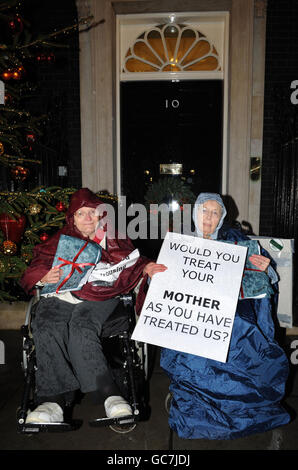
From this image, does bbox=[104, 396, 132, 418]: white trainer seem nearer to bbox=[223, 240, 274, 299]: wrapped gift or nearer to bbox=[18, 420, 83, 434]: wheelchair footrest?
bbox=[18, 420, 83, 434]: wheelchair footrest

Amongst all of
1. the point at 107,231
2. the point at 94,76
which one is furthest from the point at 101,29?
the point at 107,231

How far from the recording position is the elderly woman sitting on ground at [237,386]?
231 cm

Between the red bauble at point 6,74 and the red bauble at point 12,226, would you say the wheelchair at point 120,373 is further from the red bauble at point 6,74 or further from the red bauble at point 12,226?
the red bauble at point 6,74

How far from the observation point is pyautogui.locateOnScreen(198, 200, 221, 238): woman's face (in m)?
2.66

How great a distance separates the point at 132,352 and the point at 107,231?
93 cm

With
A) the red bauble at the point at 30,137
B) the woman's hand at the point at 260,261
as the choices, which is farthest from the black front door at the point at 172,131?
the woman's hand at the point at 260,261

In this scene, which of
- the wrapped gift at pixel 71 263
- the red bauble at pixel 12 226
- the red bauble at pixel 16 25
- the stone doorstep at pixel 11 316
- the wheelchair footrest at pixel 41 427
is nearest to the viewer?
the wheelchair footrest at pixel 41 427

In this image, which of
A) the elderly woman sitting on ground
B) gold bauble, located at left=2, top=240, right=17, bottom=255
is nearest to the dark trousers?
the elderly woman sitting on ground

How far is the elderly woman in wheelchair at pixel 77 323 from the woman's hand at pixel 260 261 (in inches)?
26.7

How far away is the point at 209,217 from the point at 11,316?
2840 mm

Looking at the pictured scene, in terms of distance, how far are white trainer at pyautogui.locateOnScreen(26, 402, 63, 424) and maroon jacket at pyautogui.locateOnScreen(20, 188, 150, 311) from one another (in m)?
0.73

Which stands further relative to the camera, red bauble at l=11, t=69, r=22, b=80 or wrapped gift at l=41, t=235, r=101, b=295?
red bauble at l=11, t=69, r=22, b=80

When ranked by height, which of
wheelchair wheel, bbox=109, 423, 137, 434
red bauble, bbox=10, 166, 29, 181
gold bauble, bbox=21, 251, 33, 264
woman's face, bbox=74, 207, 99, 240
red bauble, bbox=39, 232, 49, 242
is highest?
red bauble, bbox=10, 166, 29, 181

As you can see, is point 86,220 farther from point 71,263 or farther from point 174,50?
point 174,50
